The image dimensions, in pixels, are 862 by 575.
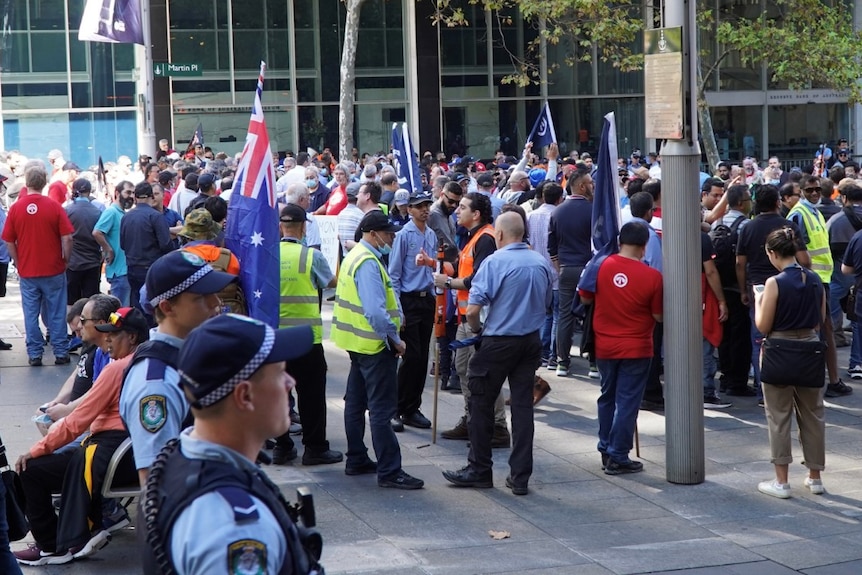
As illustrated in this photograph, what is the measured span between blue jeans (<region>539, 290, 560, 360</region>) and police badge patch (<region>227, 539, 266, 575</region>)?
9778 millimetres

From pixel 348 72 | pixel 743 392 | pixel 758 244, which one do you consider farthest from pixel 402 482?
pixel 348 72

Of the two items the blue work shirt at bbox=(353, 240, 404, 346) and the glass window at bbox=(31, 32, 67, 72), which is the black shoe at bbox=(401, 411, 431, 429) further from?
the glass window at bbox=(31, 32, 67, 72)

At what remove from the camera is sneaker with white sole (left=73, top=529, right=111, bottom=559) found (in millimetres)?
6821

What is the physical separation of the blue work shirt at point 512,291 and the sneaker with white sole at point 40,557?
3.17m

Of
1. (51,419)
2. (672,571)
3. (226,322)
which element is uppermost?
(226,322)

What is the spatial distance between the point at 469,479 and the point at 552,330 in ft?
15.4

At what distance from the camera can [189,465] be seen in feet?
9.39

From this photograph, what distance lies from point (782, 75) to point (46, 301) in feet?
58.9

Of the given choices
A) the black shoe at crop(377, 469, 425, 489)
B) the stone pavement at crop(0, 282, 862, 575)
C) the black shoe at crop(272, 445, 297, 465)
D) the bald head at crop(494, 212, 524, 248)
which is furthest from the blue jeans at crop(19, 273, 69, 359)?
the bald head at crop(494, 212, 524, 248)

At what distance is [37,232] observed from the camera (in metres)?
12.7

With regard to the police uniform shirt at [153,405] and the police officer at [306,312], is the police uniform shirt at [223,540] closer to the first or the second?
the police uniform shirt at [153,405]

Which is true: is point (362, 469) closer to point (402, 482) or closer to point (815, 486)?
point (402, 482)

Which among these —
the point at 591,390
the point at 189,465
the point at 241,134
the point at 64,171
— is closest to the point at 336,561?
the point at 189,465

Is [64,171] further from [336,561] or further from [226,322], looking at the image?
[226,322]
